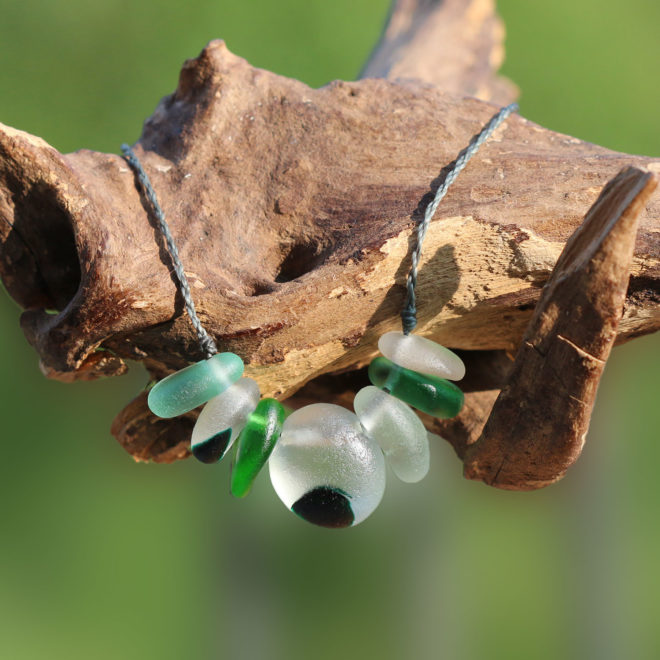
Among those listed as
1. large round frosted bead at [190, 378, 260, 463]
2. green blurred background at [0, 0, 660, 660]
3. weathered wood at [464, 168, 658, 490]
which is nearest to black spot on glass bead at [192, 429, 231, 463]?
large round frosted bead at [190, 378, 260, 463]

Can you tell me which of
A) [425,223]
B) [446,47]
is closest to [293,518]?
[446,47]

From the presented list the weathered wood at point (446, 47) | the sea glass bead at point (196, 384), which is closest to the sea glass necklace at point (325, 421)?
the sea glass bead at point (196, 384)

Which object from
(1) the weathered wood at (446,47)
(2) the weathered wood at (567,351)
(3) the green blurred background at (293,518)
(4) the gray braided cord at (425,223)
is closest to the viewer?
(2) the weathered wood at (567,351)

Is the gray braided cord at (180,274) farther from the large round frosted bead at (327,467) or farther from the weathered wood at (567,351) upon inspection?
the weathered wood at (567,351)

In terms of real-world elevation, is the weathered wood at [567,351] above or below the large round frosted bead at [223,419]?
above

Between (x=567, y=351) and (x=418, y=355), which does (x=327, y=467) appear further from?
(x=567, y=351)

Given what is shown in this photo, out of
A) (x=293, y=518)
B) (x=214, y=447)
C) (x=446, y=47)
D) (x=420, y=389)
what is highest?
(x=446, y=47)

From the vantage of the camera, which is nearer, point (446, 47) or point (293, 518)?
point (446, 47)
